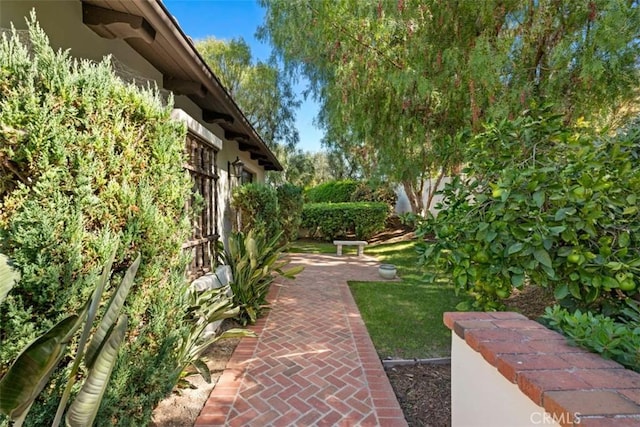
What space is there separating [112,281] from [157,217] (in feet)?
1.84

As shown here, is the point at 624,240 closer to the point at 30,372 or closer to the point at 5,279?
the point at 30,372

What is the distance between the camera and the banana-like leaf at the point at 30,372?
1.19 m

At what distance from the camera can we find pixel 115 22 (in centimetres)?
281

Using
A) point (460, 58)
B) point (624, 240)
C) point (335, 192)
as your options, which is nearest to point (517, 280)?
point (624, 240)

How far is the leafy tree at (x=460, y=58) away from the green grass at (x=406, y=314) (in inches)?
105

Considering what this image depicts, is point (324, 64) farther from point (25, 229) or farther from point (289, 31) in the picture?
point (25, 229)

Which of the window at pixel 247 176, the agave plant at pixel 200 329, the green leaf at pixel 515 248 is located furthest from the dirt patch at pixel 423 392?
the window at pixel 247 176

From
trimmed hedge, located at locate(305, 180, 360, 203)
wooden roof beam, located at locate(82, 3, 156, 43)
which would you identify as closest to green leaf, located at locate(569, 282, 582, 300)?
wooden roof beam, located at locate(82, 3, 156, 43)

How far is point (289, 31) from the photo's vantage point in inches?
261

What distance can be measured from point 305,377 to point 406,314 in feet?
8.77

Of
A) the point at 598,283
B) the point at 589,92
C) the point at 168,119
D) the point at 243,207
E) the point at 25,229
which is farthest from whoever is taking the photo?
the point at 243,207

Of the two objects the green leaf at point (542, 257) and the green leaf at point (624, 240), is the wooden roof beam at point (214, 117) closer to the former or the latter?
the green leaf at point (542, 257)

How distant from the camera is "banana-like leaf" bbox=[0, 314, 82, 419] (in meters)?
1.19

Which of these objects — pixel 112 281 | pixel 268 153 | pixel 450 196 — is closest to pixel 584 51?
pixel 450 196
